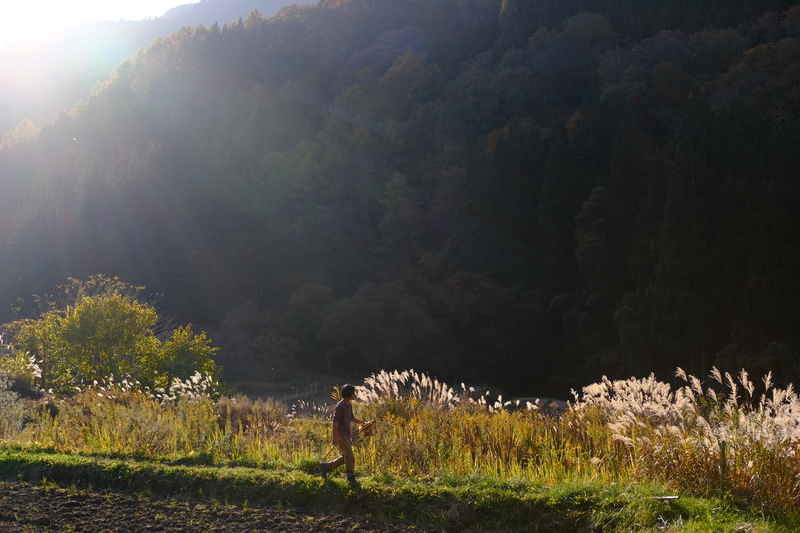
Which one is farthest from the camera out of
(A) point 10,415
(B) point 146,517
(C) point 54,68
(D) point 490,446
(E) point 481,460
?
(C) point 54,68

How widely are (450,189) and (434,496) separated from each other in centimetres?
3083

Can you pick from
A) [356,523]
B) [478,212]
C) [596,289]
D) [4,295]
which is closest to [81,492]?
[356,523]

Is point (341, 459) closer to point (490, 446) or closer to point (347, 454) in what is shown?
point (347, 454)

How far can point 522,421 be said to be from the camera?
7.86 metres

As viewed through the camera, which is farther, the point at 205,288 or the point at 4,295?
the point at 4,295

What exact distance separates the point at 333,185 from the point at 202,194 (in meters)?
7.86

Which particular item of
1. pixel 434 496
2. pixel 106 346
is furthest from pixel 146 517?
pixel 106 346

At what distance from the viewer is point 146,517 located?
5.56 metres

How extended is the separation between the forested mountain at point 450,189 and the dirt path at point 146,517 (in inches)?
686

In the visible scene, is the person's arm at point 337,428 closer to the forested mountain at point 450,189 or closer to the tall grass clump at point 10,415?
the tall grass clump at point 10,415

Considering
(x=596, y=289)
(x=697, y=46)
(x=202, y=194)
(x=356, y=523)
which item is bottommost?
(x=356, y=523)

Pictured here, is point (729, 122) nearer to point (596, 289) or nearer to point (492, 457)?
point (596, 289)

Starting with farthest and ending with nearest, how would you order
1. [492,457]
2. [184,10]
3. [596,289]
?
[184,10] → [596,289] → [492,457]

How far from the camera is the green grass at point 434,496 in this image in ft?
15.8
